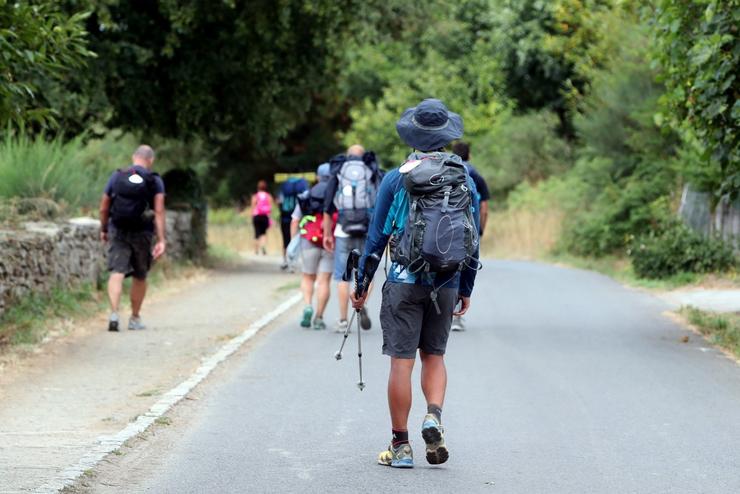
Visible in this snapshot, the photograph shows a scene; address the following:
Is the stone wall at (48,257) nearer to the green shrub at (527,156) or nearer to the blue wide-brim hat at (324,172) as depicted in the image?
the blue wide-brim hat at (324,172)

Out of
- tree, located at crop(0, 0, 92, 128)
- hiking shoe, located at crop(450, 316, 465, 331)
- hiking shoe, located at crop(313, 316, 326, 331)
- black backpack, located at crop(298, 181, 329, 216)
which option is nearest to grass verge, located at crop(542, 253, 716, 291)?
hiking shoe, located at crop(450, 316, 465, 331)

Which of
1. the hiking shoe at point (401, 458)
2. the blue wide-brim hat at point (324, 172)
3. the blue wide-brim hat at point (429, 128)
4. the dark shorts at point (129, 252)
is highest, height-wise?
the blue wide-brim hat at point (429, 128)

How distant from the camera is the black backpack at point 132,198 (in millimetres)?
13766

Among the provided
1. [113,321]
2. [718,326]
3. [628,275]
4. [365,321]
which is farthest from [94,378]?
[628,275]

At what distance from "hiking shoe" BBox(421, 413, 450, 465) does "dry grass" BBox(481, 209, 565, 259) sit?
24910mm

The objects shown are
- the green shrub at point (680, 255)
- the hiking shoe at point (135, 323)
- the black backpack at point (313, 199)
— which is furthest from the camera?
the green shrub at point (680, 255)

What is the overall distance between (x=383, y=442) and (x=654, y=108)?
1936 centimetres

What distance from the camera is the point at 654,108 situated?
26.1 meters

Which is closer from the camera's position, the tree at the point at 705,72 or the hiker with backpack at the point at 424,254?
the hiker with backpack at the point at 424,254

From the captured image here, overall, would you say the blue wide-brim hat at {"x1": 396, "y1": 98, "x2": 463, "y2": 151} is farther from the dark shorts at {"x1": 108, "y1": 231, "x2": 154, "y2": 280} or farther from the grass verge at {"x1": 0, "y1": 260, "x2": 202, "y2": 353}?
the dark shorts at {"x1": 108, "y1": 231, "x2": 154, "y2": 280}

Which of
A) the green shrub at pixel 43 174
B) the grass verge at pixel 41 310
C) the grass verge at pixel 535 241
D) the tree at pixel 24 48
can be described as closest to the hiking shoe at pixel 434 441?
the tree at pixel 24 48

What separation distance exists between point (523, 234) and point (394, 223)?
26847 mm

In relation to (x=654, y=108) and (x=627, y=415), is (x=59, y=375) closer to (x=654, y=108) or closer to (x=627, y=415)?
(x=627, y=415)

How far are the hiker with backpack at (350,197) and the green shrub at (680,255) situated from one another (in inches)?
381
